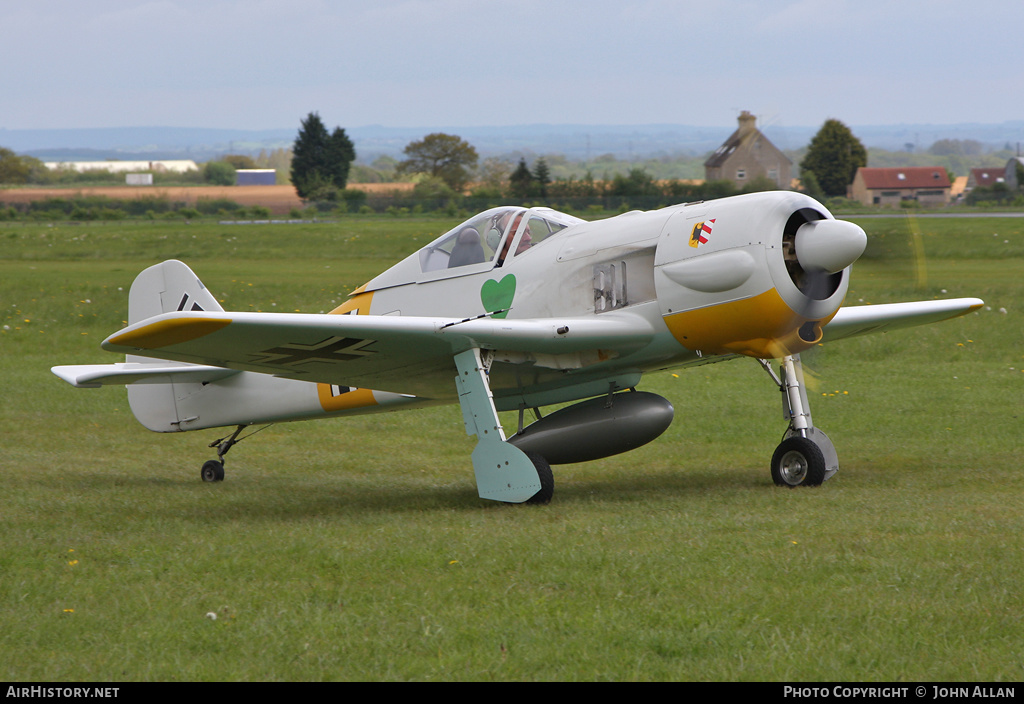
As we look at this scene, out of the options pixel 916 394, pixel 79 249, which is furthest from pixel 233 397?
pixel 79 249

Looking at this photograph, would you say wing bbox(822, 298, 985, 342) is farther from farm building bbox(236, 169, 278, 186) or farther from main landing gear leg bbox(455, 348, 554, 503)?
farm building bbox(236, 169, 278, 186)

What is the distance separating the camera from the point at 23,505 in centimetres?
877

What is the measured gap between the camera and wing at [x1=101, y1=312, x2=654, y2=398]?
7.21 m

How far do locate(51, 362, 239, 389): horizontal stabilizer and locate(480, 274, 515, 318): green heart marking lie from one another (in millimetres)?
2490

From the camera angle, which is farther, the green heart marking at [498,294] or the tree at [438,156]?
the tree at [438,156]

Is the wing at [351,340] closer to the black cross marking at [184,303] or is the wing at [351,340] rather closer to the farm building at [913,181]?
the black cross marking at [184,303]

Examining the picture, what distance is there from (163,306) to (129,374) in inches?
68.8

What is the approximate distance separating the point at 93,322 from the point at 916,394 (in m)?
17.8

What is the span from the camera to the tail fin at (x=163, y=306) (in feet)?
35.8

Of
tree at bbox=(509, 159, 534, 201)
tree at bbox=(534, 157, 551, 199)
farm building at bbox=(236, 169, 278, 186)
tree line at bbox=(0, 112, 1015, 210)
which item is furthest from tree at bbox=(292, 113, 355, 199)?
farm building at bbox=(236, 169, 278, 186)

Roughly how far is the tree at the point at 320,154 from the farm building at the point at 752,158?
84.2 m

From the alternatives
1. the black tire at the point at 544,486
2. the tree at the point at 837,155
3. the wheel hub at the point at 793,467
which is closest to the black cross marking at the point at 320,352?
the black tire at the point at 544,486

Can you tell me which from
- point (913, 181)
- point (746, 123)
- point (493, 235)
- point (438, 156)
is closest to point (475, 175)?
point (438, 156)

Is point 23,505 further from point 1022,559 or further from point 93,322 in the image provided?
point 93,322
